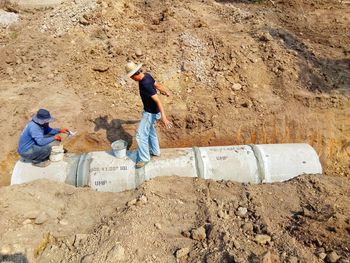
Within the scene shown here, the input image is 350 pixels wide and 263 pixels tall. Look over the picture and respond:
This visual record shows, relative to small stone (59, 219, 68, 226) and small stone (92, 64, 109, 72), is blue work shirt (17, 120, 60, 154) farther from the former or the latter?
small stone (92, 64, 109, 72)

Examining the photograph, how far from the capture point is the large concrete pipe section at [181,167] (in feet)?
21.0

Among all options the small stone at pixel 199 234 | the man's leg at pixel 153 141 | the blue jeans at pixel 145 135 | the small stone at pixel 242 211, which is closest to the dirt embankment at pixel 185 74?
the man's leg at pixel 153 141

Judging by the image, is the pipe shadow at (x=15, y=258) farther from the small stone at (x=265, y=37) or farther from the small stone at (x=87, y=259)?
the small stone at (x=265, y=37)

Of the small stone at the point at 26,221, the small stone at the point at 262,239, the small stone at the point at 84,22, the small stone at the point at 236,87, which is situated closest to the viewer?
the small stone at the point at 262,239

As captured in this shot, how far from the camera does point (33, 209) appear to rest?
5.72 meters

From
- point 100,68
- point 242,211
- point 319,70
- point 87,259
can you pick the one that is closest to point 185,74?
point 100,68

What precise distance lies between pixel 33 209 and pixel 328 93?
7.09 metres

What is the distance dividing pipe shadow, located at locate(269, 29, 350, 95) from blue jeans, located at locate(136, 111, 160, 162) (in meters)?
4.48

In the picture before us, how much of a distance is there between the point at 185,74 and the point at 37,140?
13.7 ft

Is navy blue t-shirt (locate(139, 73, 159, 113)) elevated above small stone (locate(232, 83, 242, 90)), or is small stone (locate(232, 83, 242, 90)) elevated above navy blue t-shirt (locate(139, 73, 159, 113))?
navy blue t-shirt (locate(139, 73, 159, 113))

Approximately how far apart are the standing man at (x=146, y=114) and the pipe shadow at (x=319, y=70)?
4460 millimetres

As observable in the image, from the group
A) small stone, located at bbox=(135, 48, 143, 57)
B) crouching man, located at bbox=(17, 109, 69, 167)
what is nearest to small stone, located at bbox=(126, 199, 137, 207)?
crouching man, located at bbox=(17, 109, 69, 167)

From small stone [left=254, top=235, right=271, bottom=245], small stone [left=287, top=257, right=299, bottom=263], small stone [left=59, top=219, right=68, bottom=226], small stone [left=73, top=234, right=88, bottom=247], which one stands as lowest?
small stone [left=59, top=219, right=68, bottom=226]

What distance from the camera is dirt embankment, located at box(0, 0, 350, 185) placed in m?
8.10
